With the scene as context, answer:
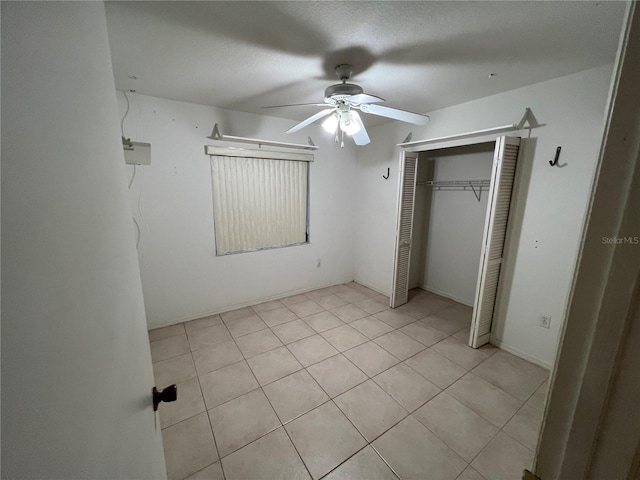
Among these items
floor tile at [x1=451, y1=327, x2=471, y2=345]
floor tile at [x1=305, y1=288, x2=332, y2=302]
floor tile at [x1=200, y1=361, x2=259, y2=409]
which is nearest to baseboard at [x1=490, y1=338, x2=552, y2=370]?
floor tile at [x1=451, y1=327, x2=471, y2=345]

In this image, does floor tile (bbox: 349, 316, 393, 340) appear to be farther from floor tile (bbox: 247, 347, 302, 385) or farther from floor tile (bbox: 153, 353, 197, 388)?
floor tile (bbox: 153, 353, 197, 388)

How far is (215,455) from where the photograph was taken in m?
1.49

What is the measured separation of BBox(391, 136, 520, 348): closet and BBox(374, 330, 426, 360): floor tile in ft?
1.92

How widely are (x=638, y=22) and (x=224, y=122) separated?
10.3 feet

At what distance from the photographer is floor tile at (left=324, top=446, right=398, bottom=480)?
54.5 inches

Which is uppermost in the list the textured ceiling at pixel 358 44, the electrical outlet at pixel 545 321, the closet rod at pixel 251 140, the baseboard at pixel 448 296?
the textured ceiling at pixel 358 44

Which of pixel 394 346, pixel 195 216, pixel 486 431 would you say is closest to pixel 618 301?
pixel 486 431

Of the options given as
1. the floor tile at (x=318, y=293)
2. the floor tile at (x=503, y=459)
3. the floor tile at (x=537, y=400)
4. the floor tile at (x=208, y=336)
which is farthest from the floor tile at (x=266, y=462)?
the floor tile at (x=318, y=293)

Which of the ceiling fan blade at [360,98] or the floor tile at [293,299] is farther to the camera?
the floor tile at [293,299]

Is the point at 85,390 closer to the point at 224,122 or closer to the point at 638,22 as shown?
the point at 638,22

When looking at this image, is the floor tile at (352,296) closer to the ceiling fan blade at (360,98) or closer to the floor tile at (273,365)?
the floor tile at (273,365)

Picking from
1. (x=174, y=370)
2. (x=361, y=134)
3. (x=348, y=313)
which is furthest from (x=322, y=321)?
(x=361, y=134)

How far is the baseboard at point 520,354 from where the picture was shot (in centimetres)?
228

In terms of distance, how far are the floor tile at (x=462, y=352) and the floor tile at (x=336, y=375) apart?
35.5 inches
